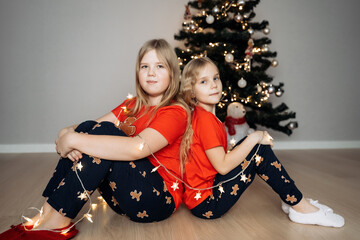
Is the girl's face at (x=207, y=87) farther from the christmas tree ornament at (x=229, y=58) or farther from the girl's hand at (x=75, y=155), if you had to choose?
the christmas tree ornament at (x=229, y=58)

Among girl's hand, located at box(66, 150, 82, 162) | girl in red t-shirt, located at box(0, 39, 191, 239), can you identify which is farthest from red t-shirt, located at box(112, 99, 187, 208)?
girl's hand, located at box(66, 150, 82, 162)

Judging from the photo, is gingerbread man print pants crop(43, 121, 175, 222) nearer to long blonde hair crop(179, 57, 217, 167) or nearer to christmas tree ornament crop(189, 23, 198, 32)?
long blonde hair crop(179, 57, 217, 167)

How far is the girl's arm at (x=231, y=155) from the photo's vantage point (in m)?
1.21

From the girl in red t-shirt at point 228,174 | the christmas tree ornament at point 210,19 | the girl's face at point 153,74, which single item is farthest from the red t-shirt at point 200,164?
the christmas tree ornament at point 210,19

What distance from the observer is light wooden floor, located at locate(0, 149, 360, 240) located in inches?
46.9

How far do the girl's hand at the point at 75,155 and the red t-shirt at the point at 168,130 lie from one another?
27 centimetres

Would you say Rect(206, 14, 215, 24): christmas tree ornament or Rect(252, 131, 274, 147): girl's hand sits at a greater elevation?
Rect(206, 14, 215, 24): christmas tree ornament

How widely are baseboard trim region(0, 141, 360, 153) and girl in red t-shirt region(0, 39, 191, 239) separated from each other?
2.12 metres

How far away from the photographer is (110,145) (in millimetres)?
1059

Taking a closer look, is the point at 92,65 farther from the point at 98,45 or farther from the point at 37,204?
the point at 37,204

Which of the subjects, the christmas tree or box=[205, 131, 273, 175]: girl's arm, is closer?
box=[205, 131, 273, 175]: girl's arm

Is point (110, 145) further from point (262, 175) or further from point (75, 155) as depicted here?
point (262, 175)

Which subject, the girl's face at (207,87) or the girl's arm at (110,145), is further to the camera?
the girl's face at (207,87)

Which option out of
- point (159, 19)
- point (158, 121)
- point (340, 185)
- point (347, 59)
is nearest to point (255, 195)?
Result: point (340, 185)
